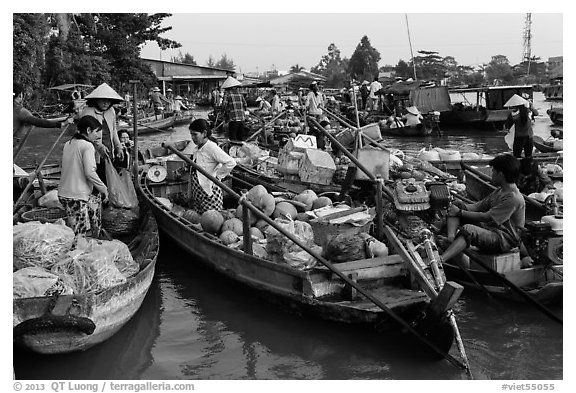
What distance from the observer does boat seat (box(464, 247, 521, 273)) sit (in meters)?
5.44

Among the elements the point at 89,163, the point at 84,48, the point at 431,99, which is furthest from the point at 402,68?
the point at 89,163

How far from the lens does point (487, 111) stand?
21.9m

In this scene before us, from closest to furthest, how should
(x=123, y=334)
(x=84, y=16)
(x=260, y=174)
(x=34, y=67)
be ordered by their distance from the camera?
(x=123, y=334) < (x=260, y=174) < (x=34, y=67) < (x=84, y=16)

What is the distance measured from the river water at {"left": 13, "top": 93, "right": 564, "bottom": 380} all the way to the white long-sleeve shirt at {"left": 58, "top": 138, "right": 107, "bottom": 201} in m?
1.33

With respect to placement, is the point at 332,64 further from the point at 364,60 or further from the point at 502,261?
the point at 502,261

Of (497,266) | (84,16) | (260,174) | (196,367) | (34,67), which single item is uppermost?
(84,16)

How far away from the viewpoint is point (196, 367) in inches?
191

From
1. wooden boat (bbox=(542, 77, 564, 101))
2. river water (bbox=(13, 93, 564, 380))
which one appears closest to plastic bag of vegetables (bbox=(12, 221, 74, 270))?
river water (bbox=(13, 93, 564, 380))

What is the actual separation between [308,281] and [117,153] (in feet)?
11.8

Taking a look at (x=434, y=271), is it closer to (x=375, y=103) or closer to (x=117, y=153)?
(x=117, y=153)

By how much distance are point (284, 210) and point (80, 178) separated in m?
2.13

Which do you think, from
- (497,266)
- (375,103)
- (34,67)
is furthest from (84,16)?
(497,266)

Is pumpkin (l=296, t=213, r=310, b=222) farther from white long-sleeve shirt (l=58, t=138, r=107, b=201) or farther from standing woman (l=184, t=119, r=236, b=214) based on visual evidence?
white long-sleeve shirt (l=58, t=138, r=107, b=201)

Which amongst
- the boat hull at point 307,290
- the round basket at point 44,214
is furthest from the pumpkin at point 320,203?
the round basket at point 44,214
